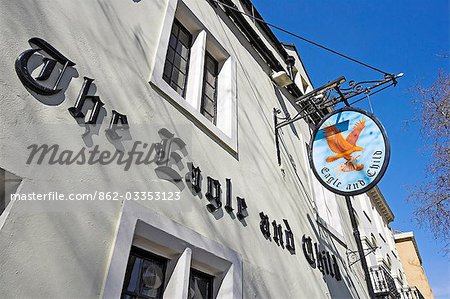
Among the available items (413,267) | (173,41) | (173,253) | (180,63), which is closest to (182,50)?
(173,41)

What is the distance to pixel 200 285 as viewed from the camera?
324cm

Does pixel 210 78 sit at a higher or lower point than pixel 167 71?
higher

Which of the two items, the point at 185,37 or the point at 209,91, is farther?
the point at 209,91

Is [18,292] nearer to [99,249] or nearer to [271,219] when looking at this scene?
[99,249]

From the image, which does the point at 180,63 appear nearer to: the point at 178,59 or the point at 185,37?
the point at 178,59

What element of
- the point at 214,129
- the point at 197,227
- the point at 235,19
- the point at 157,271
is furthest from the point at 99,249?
the point at 235,19

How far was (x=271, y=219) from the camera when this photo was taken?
15.3ft

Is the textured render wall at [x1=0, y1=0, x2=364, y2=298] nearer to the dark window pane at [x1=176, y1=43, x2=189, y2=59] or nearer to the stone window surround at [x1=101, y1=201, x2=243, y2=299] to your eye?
the stone window surround at [x1=101, y1=201, x2=243, y2=299]

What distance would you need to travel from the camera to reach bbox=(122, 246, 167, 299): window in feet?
8.27

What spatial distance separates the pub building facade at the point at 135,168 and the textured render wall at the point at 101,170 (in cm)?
1

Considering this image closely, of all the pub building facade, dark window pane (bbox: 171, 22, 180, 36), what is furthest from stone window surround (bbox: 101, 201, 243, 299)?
dark window pane (bbox: 171, 22, 180, 36)

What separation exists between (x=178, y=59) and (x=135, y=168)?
2.41 meters

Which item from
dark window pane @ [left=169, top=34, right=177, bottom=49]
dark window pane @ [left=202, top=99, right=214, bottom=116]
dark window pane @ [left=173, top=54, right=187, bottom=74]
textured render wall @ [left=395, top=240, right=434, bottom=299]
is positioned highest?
textured render wall @ [left=395, top=240, right=434, bottom=299]

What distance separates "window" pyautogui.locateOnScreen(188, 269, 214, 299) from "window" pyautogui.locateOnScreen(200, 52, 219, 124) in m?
2.33
